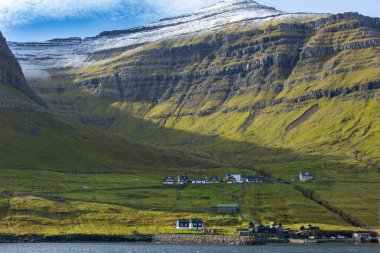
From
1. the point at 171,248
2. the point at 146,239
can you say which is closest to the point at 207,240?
the point at 146,239

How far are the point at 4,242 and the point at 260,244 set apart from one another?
225 ft

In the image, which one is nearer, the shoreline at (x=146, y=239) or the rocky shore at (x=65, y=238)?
the rocky shore at (x=65, y=238)

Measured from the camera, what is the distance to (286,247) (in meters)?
186

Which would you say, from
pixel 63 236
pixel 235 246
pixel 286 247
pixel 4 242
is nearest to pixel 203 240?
pixel 235 246

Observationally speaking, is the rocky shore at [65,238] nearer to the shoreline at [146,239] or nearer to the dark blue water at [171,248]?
the shoreline at [146,239]

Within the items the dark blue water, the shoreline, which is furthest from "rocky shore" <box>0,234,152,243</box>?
the dark blue water

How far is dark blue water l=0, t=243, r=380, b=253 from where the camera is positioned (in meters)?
170

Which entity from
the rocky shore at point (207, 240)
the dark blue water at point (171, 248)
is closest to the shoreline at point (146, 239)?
the rocky shore at point (207, 240)

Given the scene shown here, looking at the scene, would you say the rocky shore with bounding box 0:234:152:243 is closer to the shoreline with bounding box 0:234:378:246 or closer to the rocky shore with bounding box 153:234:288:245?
the shoreline with bounding box 0:234:378:246

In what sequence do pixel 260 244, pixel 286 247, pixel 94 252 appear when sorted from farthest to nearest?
pixel 260 244
pixel 286 247
pixel 94 252

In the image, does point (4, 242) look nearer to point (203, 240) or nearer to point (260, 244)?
point (203, 240)

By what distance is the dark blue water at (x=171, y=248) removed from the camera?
559ft

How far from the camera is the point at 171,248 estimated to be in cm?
18088

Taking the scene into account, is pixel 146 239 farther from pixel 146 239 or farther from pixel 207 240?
pixel 207 240
